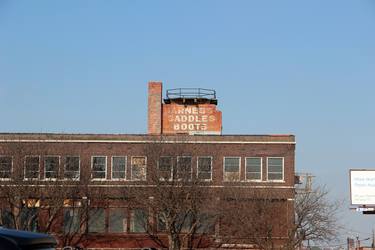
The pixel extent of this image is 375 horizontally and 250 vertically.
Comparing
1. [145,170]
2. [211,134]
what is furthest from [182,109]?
[145,170]

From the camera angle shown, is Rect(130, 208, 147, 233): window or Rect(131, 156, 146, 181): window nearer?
Rect(131, 156, 146, 181): window

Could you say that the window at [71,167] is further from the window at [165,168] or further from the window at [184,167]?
the window at [184,167]

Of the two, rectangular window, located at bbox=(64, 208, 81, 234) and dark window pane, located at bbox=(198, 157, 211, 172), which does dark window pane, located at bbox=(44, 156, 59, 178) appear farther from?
dark window pane, located at bbox=(198, 157, 211, 172)

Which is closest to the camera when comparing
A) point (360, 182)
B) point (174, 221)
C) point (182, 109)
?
point (174, 221)

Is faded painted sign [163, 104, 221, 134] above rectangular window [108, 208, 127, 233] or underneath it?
above

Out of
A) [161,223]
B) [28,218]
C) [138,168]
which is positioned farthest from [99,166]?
[28,218]

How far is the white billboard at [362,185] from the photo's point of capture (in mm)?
65625

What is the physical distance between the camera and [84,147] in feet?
216

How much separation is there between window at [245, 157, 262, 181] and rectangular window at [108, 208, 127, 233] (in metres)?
11.1

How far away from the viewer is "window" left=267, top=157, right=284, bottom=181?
65.6 metres

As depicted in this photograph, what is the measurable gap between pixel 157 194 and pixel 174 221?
8.40 ft

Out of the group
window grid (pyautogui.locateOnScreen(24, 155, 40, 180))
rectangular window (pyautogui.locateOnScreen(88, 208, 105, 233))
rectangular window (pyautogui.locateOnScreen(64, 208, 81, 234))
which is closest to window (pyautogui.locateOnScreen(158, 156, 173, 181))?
rectangular window (pyautogui.locateOnScreen(88, 208, 105, 233))

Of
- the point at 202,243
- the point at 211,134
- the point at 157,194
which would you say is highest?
the point at 211,134

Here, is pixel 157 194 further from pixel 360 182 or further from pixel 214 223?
pixel 360 182
